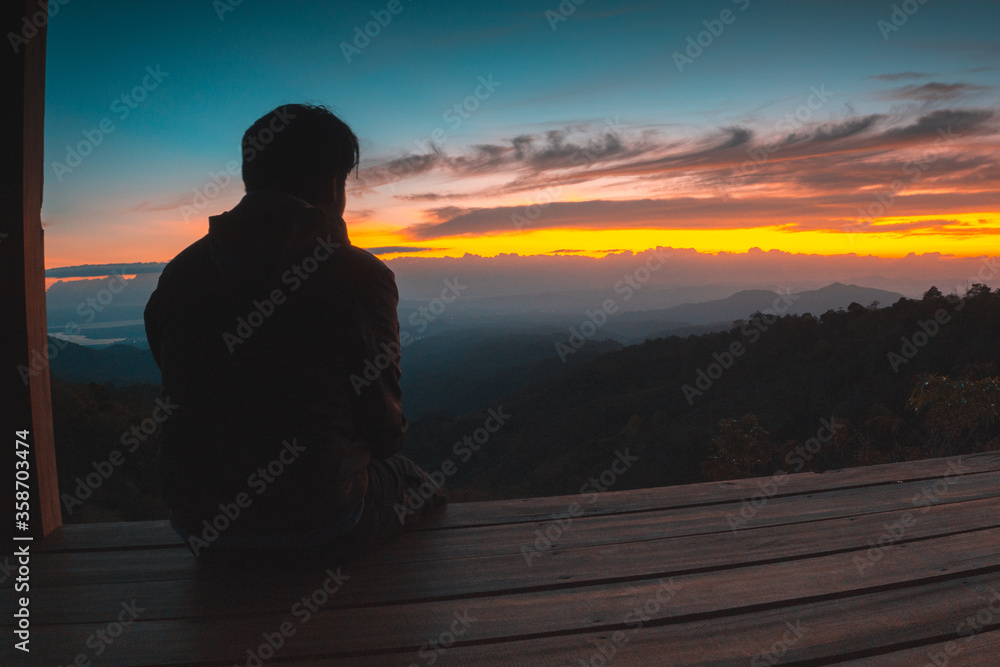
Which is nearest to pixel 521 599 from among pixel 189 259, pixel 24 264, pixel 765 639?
pixel 765 639

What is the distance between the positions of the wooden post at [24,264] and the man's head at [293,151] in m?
0.90

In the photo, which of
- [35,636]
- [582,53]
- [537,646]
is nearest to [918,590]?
[537,646]

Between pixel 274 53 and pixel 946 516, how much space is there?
404 cm

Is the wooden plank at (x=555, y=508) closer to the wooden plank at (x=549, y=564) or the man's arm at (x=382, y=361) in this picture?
the wooden plank at (x=549, y=564)

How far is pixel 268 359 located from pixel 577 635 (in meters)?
1.02

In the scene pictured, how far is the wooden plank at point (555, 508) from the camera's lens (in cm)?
192

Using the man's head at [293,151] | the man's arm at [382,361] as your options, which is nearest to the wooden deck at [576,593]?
the man's arm at [382,361]

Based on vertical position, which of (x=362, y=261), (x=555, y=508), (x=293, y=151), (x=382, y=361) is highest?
(x=293, y=151)

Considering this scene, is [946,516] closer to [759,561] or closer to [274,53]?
[759,561]

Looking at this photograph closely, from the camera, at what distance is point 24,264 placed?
5.89 feet

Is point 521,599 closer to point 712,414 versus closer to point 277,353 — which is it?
point 277,353

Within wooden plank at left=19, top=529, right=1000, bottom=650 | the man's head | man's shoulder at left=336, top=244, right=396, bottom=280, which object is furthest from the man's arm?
wooden plank at left=19, top=529, right=1000, bottom=650

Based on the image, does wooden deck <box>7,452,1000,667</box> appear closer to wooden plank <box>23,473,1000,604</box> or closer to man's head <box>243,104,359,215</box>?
wooden plank <box>23,473,1000,604</box>

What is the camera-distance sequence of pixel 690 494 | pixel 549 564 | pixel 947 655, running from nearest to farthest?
pixel 947 655 < pixel 549 564 < pixel 690 494
